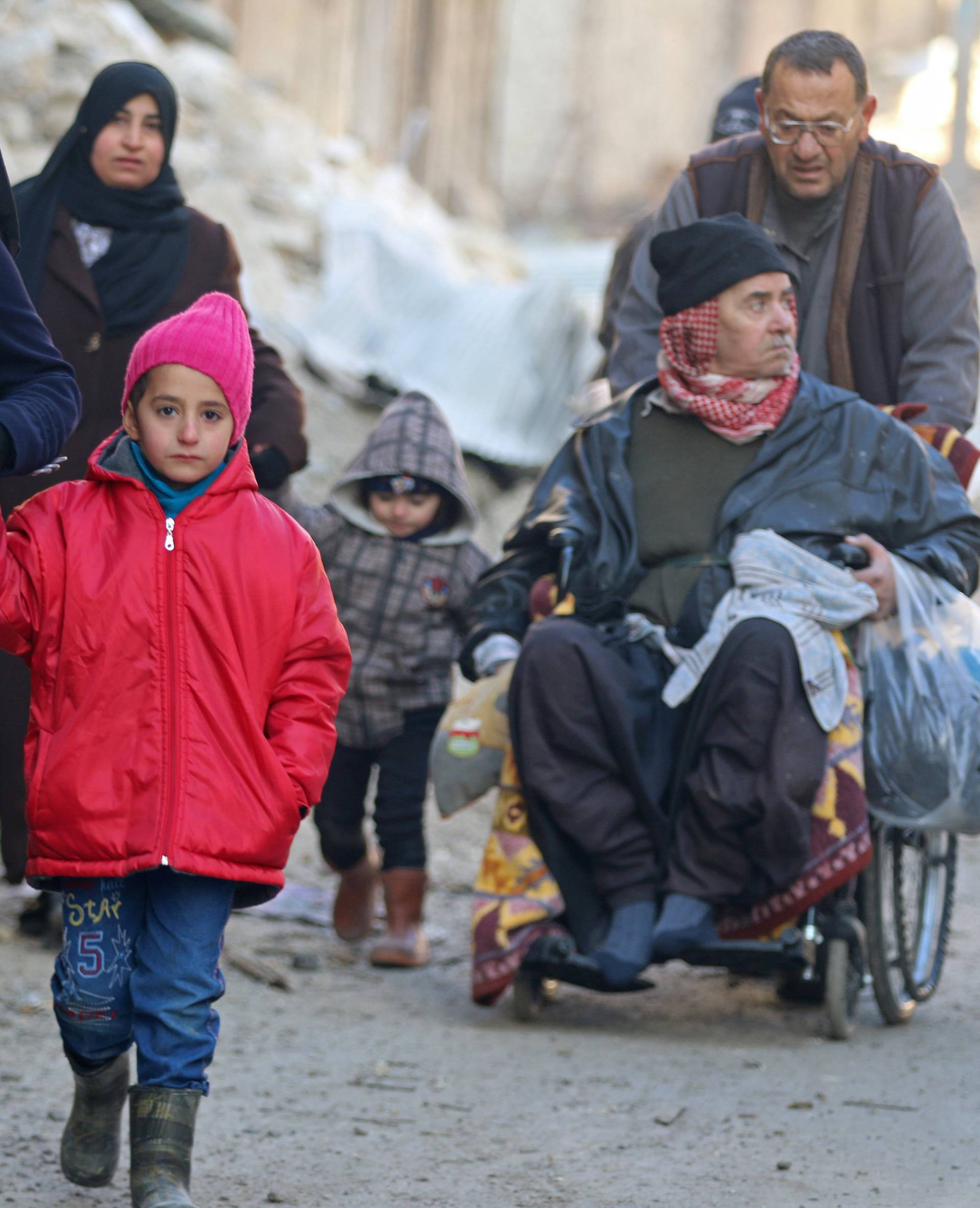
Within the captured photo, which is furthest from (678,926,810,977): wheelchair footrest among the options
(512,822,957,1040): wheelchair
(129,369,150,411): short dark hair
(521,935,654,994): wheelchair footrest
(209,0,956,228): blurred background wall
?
(209,0,956,228): blurred background wall

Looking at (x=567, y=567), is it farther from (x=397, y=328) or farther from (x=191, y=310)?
(x=397, y=328)

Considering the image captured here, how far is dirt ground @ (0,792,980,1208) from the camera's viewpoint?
2.86 m

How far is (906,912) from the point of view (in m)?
4.46

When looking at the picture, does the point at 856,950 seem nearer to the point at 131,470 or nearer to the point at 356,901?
the point at 356,901

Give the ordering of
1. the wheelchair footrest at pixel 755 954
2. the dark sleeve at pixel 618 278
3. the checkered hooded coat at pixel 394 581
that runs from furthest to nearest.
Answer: the dark sleeve at pixel 618 278 → the checkered hooded coat at pixel 394 581 → the wheelchair footrest at pixel 755 954

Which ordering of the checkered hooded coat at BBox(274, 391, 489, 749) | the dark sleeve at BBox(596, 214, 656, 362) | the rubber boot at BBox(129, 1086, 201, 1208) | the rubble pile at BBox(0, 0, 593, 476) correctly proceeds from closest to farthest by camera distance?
the rubber boot at BBox(129, 1086, 201, 1208) → the checkered hooded coat at BBox(274, 391, 489, 749) → the dark sleeve at BBox(596, 214, 656, 362) → the rubble pile at BBox(0, 0, 593, 476)

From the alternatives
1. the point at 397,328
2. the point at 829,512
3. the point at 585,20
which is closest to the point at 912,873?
the point at 829,512

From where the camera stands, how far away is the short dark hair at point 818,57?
4.20m

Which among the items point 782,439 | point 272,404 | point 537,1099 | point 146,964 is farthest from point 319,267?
point 146,964

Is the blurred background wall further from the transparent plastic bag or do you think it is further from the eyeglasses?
the transparent plastic bag

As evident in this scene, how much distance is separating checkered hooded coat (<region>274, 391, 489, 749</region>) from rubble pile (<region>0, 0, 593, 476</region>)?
10.3 ft

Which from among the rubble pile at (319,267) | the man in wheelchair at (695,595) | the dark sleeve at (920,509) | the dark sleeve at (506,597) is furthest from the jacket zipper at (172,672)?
the rubble pile at (319,267)

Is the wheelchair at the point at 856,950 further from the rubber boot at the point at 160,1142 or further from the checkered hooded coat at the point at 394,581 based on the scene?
the rubber boot at the point at 160,1142

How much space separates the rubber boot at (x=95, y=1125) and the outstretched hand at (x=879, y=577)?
1.89 m
